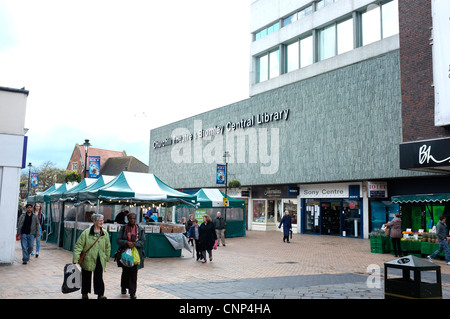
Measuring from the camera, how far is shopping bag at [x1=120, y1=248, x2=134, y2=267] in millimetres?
7348

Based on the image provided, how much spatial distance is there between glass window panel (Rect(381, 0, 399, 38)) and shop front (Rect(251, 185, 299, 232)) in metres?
12.1

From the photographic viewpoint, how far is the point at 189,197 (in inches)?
634

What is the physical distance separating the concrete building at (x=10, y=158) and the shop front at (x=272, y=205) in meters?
21.1

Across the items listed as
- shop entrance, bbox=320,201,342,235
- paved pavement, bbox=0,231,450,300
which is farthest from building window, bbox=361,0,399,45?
paved pavement, bbox=0,231,450,300

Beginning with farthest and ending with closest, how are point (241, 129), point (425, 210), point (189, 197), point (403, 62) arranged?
point (241, 129), point (425, 210), point (403, 62), point (189, 197)

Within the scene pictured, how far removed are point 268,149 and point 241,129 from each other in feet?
12.6

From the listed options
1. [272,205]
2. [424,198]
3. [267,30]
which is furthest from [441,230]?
[267,30]

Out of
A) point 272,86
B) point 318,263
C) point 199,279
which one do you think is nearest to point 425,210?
point 318,263

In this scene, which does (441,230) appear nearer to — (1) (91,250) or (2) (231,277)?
(2) (231,277)

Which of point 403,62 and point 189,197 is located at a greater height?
point 403,62

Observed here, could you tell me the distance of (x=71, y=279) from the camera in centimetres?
657

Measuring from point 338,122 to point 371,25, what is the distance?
8.07 meters
